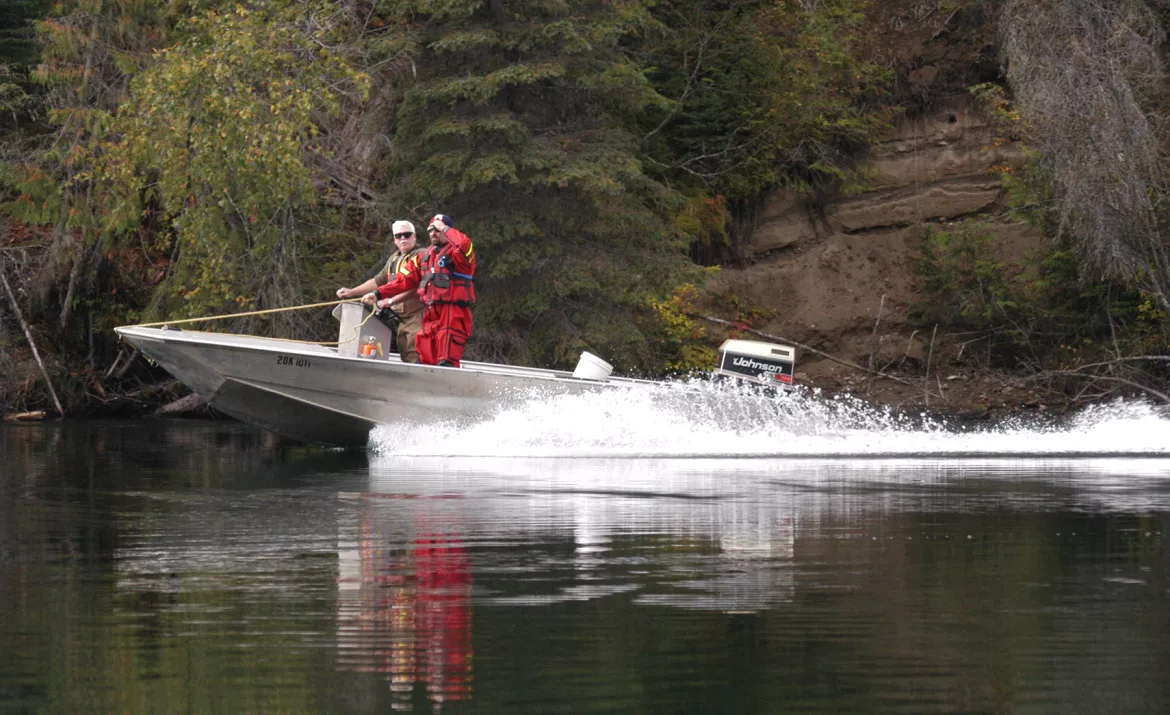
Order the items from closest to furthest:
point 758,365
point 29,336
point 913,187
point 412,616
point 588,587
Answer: point 412,616, point 588,587, point 758,365, point 29,336, point 913,187

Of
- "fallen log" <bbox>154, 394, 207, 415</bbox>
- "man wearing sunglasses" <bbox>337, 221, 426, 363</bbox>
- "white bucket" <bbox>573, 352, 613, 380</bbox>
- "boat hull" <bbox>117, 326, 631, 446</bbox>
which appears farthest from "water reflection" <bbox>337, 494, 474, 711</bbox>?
"fallen log" <bbox>154, 394, 207, 415</bbox>

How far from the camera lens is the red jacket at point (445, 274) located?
49.5ft

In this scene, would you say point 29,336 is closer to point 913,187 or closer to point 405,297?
point 405,297

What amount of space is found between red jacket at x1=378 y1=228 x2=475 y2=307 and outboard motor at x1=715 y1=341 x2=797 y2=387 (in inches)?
94.8

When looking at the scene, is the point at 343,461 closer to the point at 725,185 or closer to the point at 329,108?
the point at 329,108

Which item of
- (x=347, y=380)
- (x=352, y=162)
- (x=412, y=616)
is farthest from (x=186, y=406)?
(x=412, y=616)

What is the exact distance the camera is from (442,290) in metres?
15.1

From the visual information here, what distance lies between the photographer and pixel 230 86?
19500mm

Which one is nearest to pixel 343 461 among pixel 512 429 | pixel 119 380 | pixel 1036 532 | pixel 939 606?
pixel 512 429

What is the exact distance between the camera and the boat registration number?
49.7ft

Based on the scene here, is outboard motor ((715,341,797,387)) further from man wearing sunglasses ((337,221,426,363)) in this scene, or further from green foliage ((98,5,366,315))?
green foliage ((98,5,366,315))

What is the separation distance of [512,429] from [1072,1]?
8852mm

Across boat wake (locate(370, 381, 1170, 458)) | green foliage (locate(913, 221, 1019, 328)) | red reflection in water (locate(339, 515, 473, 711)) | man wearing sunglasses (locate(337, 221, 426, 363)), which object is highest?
green foliage (locate(913, 221, 1019, 328))

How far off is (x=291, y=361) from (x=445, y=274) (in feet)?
5.26
